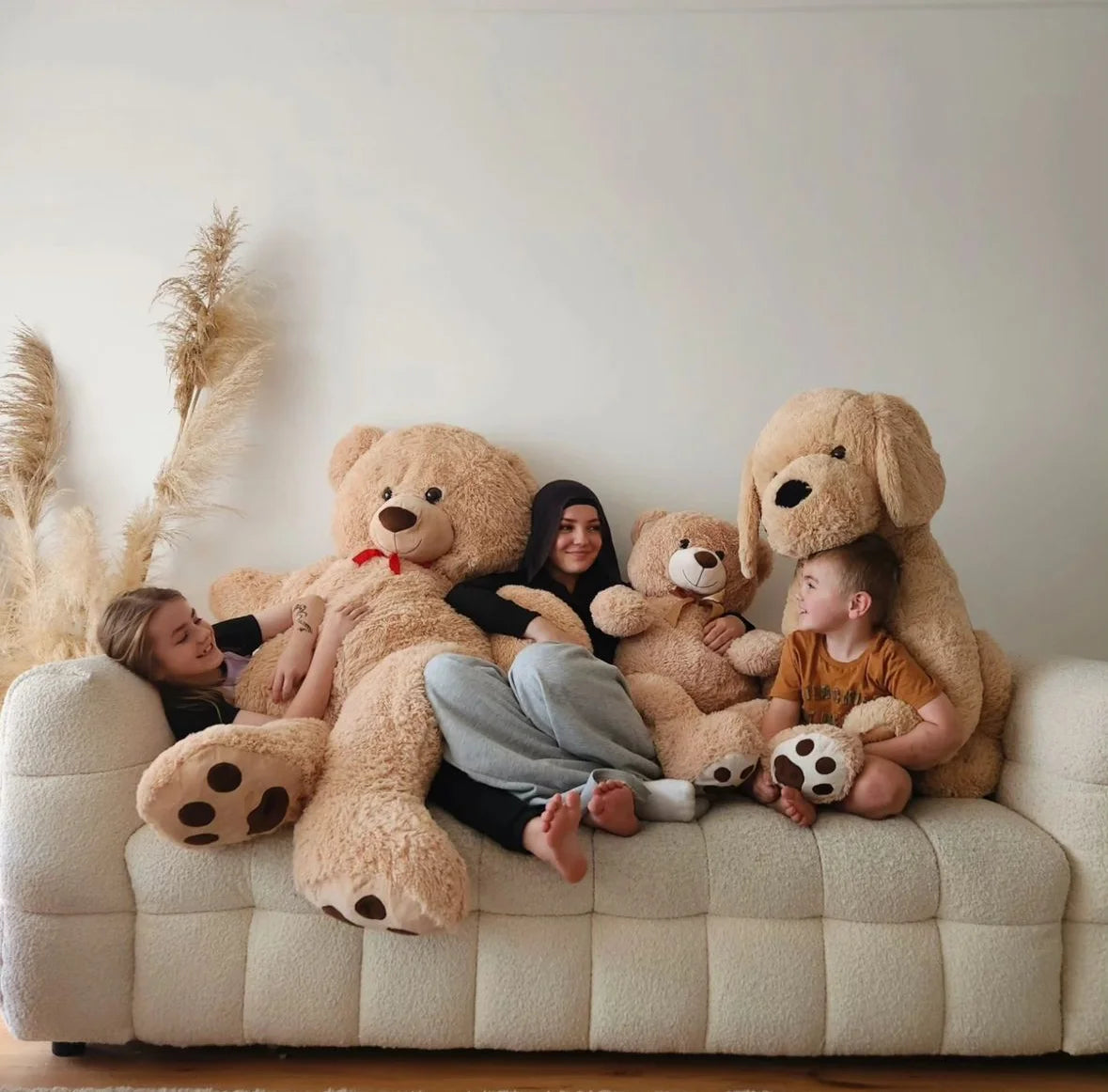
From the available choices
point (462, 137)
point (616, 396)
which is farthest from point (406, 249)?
point (616, 396)

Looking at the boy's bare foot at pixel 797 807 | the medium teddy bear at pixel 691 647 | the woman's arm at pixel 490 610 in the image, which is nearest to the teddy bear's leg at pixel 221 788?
the woman's arm at pixel 490 610

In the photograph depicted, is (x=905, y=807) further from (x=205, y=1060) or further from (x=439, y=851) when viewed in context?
(x=205, y=1060)

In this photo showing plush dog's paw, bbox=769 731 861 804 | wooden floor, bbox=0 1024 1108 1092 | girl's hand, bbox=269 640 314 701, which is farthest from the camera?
girl's hand, bbox=269 640 314 701

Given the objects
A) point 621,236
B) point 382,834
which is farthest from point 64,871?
point 621,236

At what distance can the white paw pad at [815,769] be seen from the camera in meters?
1.39

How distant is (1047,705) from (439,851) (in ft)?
3.29

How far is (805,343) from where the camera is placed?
2115 millimetres

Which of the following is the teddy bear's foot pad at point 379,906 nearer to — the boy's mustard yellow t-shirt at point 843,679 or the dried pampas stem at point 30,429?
the boy's mustard yellow t-shirt at point 843,679

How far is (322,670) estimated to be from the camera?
1629mm

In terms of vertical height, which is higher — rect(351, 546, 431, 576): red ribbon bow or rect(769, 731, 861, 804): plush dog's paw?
rect(351, 546, 431, 576): red ribbon bow

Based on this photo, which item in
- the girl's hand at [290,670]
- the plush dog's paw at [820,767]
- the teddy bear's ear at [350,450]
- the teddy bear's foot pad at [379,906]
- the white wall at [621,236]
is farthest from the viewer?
the white wall at [621,236]

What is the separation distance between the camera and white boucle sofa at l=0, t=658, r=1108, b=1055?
1.29 metres

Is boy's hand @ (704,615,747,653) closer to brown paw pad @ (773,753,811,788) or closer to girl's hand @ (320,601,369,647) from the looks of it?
brown paw pad @ (773,753,811,788)

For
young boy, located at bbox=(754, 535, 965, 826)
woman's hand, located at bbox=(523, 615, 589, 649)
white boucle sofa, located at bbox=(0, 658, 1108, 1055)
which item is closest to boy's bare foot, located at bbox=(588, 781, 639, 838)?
white boucle sofa, located at bbox=(0, 658, 1108, 1055)
